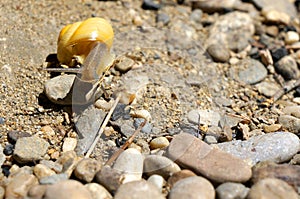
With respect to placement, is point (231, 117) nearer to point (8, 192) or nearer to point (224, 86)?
point (224, 86)

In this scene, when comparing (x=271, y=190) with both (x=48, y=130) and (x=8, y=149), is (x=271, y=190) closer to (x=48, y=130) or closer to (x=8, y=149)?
(x=48, y=130)

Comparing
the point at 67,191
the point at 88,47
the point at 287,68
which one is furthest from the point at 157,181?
the point at 287,68

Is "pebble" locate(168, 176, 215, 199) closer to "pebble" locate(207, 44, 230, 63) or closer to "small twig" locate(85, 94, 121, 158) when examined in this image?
"small twig" locate(85, 94, 121, 158)

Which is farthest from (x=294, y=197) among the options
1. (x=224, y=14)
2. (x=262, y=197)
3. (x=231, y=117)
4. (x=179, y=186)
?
(x=224, y=14)

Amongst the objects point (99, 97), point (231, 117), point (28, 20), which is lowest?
point (231, 117)

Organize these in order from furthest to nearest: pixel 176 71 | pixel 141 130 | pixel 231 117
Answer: pixel 176 71 < pixel 231 117 < pixel 141 130

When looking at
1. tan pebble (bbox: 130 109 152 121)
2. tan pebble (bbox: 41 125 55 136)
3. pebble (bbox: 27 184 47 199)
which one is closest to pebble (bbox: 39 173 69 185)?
pebble (bbox: 27 184 47 199)
